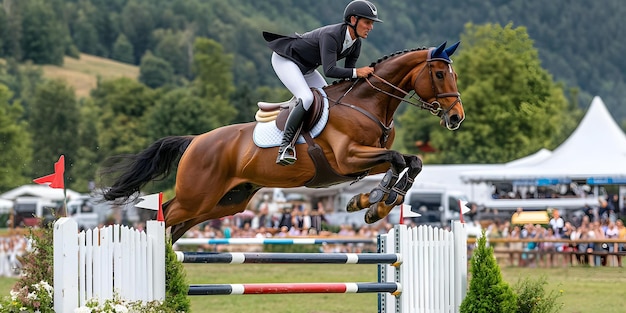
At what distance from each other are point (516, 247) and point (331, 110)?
10.7m

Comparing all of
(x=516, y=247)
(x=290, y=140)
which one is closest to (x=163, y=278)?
(x=290, y=140)

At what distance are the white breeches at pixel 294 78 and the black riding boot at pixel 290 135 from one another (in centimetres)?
5

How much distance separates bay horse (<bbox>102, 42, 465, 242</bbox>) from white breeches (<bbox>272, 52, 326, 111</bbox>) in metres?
0.19

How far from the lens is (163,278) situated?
5.31m

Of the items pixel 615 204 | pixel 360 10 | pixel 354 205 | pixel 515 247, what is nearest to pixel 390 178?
pixel 354 205

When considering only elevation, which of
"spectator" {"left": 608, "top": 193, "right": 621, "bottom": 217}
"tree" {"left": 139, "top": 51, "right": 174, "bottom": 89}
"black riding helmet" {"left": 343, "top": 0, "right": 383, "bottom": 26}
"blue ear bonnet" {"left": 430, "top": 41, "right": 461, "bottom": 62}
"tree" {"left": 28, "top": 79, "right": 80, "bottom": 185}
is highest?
"tree" {"left": 139, "top": 51, "right": 174, "bottom": 89}

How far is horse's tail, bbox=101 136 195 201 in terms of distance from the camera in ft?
24.0

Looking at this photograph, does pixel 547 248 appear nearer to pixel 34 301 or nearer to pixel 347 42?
pixel 347 42

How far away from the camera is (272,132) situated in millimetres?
6750

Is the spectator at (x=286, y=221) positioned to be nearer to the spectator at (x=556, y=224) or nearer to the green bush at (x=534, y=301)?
the spectator at (x=556, y=224)

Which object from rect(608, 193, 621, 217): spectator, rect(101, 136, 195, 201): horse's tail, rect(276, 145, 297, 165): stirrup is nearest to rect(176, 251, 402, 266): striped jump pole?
rect(276, 145, 297, 165): stirrup

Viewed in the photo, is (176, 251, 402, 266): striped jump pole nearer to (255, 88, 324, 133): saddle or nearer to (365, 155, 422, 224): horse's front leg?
(365, 155, 422, 224): horse's front leg

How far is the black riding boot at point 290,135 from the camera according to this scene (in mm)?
6496

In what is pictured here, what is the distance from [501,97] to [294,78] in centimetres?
1032
